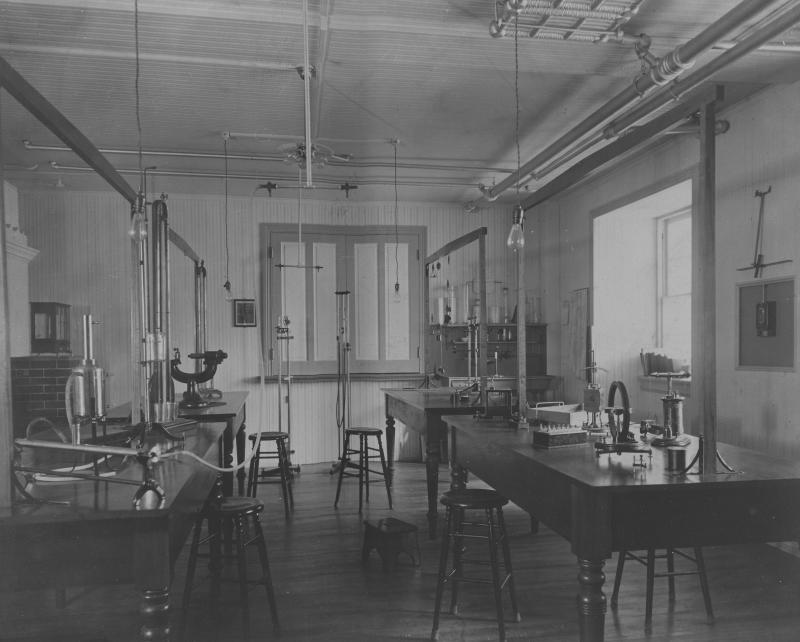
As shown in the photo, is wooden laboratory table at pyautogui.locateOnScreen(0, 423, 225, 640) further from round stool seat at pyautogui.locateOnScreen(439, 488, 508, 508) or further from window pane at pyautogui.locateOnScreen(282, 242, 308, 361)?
window pane at pyautogui.locateOnScreen(282, 242, 308, 361)

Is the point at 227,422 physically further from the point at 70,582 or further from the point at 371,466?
the point at 371,466

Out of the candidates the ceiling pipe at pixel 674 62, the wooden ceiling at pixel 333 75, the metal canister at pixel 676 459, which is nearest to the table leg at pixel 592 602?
the metal canister at pixel 676 459

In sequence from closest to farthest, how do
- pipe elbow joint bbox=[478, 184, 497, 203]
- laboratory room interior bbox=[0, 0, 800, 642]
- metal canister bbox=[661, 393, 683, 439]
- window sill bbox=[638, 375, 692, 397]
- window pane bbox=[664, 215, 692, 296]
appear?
laboratory room interior bbox=[0, 0, 800, 642]
metal canister bbox=[661, 393, 683, 439]
window sill bbox=[638, 375, 692, 397]
window pane bbox=[664, 215, 692, 296]
pipe elbow joint bbox=[478, 184, 497, 203]

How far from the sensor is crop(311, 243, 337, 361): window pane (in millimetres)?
8336

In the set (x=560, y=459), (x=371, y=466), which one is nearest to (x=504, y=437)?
(x=560, y=459)

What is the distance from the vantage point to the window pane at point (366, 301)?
8484 millimetres

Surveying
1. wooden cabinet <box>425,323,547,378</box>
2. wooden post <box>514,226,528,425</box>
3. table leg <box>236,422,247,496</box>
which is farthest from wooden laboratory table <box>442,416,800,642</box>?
wooden cabinet <box>425,323,547,378</box>

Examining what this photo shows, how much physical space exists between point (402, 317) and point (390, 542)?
461cm

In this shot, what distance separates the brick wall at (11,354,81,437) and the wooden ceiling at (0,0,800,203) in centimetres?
198

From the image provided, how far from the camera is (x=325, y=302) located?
27.5 feet

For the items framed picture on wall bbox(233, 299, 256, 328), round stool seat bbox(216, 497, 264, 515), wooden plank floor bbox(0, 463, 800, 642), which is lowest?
wooden plank floor bbox(0, 463, 800, 642)

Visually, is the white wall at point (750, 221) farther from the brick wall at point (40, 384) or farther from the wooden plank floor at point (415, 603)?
the brick wall at point (40, 384)

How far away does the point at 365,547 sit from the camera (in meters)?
4.34

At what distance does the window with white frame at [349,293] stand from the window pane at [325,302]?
0.04ft
